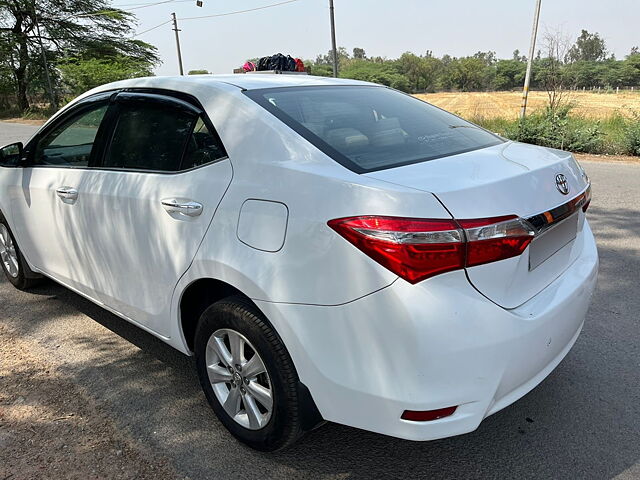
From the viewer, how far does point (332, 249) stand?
1782 mm

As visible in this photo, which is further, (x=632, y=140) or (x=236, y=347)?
(x=632, y=140)

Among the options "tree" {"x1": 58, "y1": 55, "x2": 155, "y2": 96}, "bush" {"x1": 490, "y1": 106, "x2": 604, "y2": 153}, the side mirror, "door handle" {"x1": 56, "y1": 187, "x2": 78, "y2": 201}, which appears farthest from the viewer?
"tree" {"x1": 58, "y1": 55, "x2": 155, "y2": 96}

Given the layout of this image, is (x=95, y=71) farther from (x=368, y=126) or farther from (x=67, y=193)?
(x=368, y=126)

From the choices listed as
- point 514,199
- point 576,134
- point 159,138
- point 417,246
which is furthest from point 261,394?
point 576,134

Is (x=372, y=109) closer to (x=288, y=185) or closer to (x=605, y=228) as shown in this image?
(x=288, y=185)

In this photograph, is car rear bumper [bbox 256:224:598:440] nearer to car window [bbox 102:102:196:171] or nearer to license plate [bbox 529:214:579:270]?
license plate [bbox 529:214:579:270]

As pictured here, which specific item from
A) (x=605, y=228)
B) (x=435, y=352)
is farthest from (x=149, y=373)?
(x=605, y=228)

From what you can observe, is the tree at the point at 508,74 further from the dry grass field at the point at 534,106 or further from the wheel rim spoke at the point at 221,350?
the wheel rim spoke at the point at 221,350

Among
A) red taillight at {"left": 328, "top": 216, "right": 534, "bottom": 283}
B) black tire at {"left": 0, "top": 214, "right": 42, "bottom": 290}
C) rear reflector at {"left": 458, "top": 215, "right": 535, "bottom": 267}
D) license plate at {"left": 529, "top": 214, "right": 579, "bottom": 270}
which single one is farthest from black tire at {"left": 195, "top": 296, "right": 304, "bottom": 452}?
black tire at {"left": 0, "top": 214, "right": 42, "bottom": 290}

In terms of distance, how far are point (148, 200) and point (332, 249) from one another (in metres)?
1.17

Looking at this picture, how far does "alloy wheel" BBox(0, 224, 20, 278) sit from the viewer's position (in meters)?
4.11

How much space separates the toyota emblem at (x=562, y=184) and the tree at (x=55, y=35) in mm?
44535

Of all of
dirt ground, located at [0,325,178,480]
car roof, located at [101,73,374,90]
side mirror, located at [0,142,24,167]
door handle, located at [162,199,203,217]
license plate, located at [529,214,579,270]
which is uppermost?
car roof, located at [101,73,374,90]

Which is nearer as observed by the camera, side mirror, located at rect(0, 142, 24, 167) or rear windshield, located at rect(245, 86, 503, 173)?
rear windshield, located at rect(245, 86, 503, 173)
